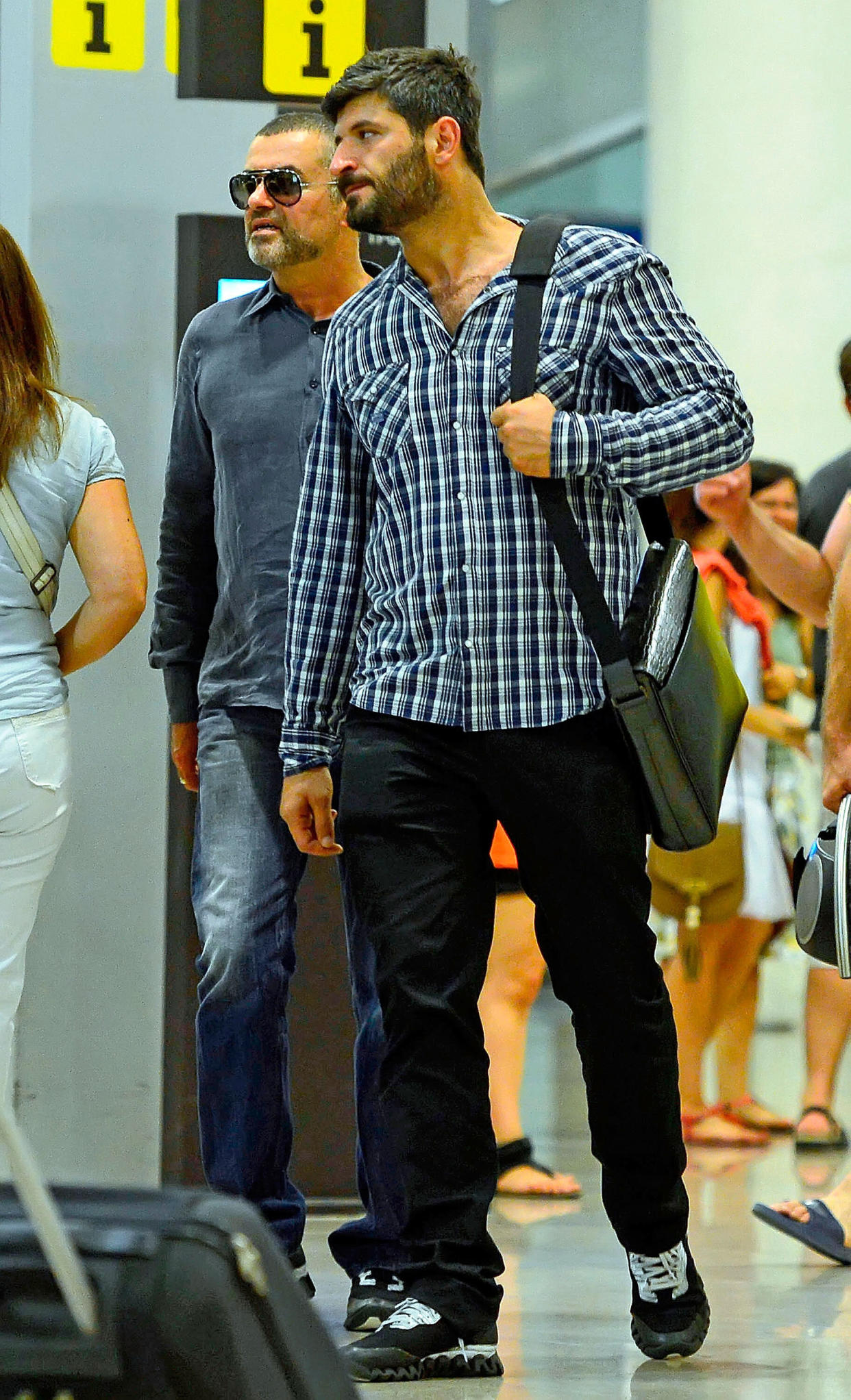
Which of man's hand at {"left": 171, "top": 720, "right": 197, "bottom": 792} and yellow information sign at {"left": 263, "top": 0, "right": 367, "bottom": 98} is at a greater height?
yellow information sign at {"left": 263, "top": 0, "right": 367, "bottom": 98}

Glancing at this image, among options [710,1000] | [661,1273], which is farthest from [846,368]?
[710,1000]

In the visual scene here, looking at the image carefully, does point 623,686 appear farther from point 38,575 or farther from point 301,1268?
point 301,1268

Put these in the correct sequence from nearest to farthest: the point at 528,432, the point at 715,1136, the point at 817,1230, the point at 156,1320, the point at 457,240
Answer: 1. the point at 156,1320
2. the point at 528,432
3. the point at 457,240
4. the point at 817,1230
5. the point at 715,1136

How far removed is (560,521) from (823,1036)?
3.09 meters

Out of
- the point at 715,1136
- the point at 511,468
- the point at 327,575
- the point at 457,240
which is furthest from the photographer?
the point at 715,1136

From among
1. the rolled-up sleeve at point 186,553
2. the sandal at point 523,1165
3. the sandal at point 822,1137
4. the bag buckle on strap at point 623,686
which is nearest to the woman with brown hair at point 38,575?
the rolled-up sleeve at point 186,553

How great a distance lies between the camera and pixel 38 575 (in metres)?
3.50

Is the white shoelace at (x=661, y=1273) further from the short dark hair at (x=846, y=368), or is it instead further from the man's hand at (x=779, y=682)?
the man's hand at (x=779, y=682)

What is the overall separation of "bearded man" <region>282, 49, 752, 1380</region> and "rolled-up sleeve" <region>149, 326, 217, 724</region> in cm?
65

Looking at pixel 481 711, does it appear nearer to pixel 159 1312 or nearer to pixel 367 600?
pixel 367 600

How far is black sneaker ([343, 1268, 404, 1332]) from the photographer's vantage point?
3.57m

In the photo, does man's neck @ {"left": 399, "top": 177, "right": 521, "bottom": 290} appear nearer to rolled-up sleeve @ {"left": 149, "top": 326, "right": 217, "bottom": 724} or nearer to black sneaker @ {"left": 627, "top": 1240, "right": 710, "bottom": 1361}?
rolled-up sleeve @ {"left": 149, "top": 326, "right": 217, "bottom": 724}

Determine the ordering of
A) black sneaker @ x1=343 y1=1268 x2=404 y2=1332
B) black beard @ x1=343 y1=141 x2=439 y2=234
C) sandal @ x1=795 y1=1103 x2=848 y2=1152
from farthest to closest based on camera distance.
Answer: sandal @ x1=795 y1=1103 x2=848 y2=1152, black sneaker @ x1=343 y1=1268 x2=404 y2=1332, black beard @ x1=343 y1=141 x2=439 y2=234

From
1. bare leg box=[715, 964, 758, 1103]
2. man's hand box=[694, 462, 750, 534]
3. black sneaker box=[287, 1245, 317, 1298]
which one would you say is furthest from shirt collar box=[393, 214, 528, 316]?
bare leg box=[715, 964, 758, 1103]
